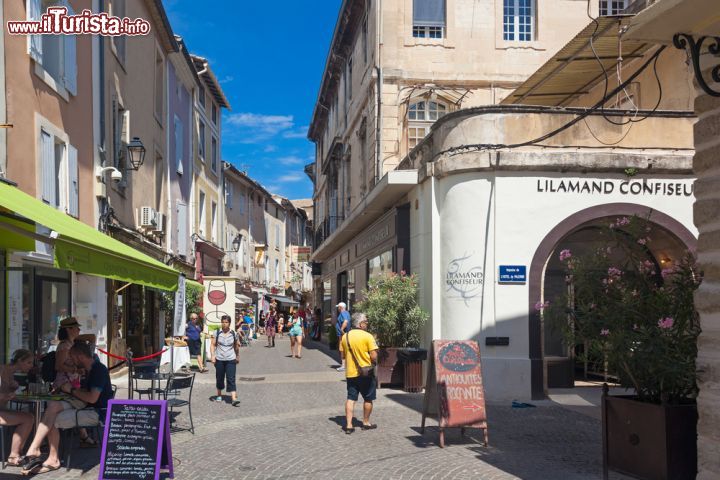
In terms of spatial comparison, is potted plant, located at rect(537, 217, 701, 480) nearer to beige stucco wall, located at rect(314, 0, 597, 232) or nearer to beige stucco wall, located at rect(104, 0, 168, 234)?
beige stucco wall, located at rect(104, 0, 168, 234)

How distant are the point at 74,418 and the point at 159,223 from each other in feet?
42.0

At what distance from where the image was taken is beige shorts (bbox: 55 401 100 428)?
23.5 ft

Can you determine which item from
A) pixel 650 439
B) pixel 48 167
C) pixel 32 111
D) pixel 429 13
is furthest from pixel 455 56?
pixel 650 439

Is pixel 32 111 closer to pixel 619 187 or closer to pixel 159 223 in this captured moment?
pixel 159 223

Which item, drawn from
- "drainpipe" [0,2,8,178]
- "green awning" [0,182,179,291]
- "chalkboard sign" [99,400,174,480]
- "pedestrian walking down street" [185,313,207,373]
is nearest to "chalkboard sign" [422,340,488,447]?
"chalkboard sign" [99,400,174,480]

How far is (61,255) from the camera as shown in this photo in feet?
20.3

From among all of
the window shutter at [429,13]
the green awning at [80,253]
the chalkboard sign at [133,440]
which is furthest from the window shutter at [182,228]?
the chalkboard sign at [133,440]

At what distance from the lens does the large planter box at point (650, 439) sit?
5816 millimetres

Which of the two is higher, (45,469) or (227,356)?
(227,356)

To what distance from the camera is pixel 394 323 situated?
1363 cm

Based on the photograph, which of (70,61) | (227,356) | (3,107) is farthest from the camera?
(70,61)

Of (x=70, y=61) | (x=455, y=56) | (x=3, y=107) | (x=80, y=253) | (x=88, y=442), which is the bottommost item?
(x=88, y=442)

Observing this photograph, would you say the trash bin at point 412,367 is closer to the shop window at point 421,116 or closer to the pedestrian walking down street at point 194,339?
the pedestrian walking down street at point 194,339

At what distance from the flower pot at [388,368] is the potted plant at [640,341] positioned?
6.80 metres
